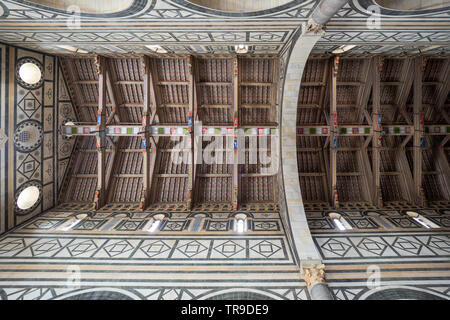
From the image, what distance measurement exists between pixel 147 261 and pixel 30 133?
7.55 metres

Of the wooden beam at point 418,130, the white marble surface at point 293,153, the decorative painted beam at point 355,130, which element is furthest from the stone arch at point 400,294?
the decorative painted beam at point 355,130

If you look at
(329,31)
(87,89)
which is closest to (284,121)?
(329,31)

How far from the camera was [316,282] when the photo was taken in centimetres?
665

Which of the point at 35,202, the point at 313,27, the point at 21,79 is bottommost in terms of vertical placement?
the point at 35,202

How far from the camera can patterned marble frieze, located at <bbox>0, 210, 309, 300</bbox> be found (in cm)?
670

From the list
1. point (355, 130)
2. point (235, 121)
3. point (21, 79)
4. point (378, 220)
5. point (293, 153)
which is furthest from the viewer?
point (355, 130)

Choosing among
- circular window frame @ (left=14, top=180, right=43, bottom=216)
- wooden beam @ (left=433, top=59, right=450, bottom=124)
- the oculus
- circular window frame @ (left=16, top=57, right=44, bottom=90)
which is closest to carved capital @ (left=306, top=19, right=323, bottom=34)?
wooden beam @ (left=433, top=59, right=450, bottom=124)

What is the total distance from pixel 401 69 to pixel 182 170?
12.2m

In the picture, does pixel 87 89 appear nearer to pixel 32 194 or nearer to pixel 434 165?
pixel 32 194

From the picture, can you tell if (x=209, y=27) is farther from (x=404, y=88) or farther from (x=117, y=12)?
(x=404, y=88)

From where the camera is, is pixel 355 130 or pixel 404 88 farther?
pixel 404 88

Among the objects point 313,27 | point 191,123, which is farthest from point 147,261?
point 313,27

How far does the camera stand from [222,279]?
7.05 m

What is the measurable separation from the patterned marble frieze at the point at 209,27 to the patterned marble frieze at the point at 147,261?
7169 mm
